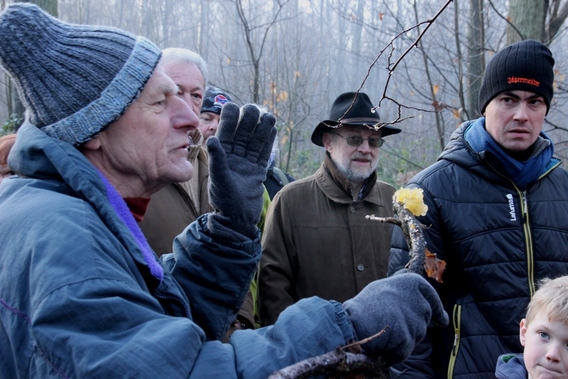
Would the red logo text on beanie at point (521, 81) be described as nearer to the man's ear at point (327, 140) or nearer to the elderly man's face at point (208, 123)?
the man's ear at point (327, 140)

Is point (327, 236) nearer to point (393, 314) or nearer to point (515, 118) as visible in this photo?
point (515, 118)

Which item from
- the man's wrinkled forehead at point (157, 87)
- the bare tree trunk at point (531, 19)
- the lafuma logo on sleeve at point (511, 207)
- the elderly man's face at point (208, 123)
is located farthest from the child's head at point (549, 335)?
the bare tree trunk at point (531, 19)

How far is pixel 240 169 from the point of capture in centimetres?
191

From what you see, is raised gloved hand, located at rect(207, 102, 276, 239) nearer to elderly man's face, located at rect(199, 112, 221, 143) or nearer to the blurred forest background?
the blurred forest background

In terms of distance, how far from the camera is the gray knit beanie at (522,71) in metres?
2.89

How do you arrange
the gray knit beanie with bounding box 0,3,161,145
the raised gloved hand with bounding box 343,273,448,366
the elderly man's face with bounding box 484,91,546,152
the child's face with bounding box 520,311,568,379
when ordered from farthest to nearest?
the elderly man's face with bounding box 484,91,546,152 → the child's face with bounding box 520,311,568,379 → the gray knit beanie with bounding box 0,3,161,145 → the raised gloved hand with bounding box 343,273,448,366

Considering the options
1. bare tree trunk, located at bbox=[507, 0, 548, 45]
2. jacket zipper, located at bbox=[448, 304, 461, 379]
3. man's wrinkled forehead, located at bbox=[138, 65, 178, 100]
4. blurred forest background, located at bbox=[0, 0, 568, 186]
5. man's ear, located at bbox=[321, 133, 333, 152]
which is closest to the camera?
man's wrinkled forehead, located at bbox=[138, 65, 178, 100]

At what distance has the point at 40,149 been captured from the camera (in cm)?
145

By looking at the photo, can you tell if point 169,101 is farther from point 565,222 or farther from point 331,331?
point 565,222

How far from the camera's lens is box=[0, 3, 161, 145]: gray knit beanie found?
153 centimetres

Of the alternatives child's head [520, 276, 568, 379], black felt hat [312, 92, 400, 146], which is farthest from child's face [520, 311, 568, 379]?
black felt hat [312, 92, 400, 146]

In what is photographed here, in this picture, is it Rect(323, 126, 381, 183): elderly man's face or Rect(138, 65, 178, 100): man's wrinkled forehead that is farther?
Rect(323, 126, 381, 183): elderly man's face

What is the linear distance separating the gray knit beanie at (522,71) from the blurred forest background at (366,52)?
0.57m

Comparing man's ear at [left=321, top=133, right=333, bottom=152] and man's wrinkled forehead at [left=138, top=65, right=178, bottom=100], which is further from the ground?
man's wrinkled forehead at [left=138, top=65, right=178, bottom=100]
